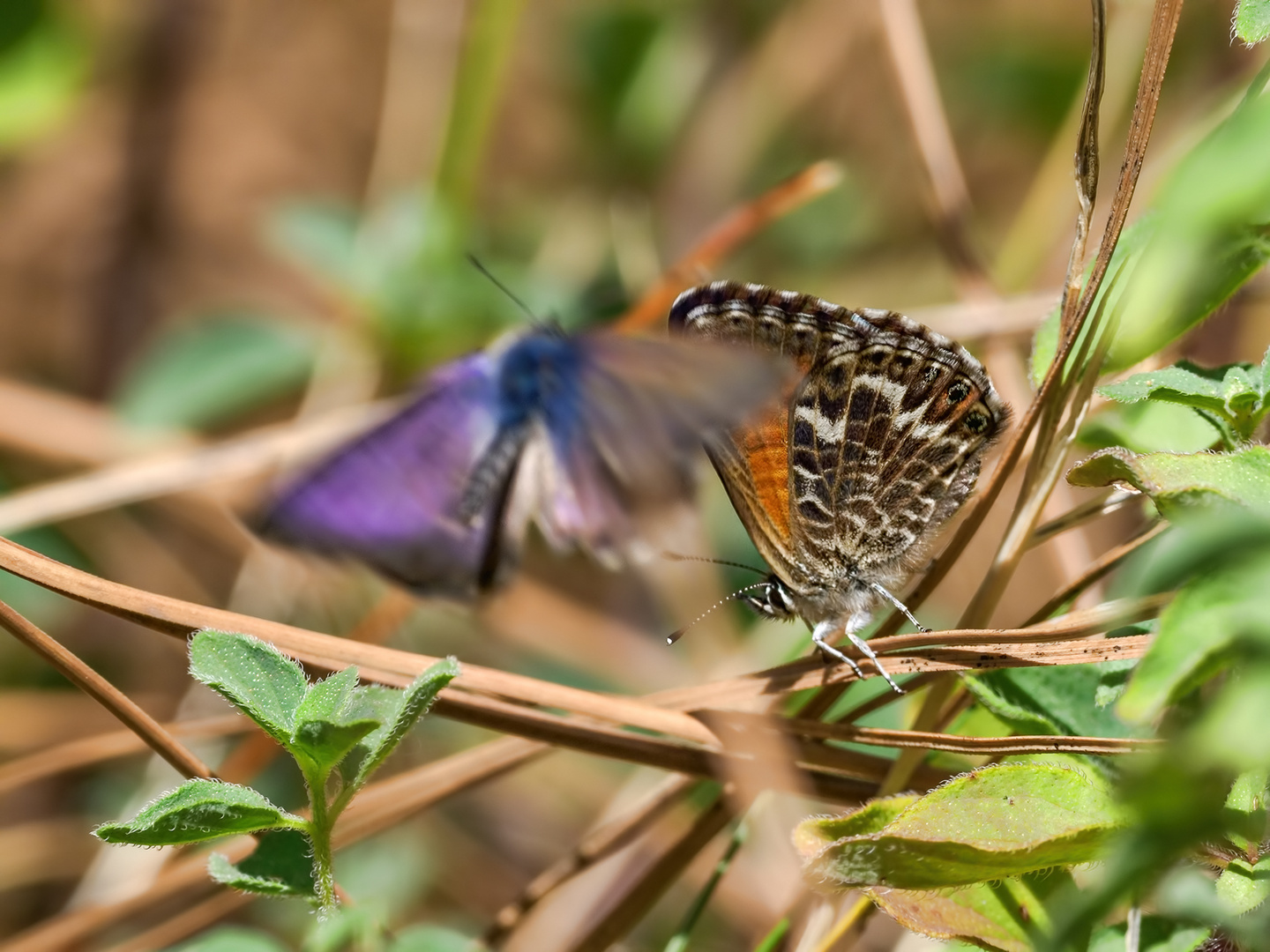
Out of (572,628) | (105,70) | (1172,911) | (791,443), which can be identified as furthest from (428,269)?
(1172,911)

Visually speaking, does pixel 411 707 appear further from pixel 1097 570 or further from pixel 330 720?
pixel 1097 570

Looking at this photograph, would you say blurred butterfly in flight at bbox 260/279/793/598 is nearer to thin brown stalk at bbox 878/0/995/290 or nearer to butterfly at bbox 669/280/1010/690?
butterfly at bbox 669/280/1010/690

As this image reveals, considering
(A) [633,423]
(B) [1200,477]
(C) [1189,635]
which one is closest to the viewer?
(C) [1189,635]

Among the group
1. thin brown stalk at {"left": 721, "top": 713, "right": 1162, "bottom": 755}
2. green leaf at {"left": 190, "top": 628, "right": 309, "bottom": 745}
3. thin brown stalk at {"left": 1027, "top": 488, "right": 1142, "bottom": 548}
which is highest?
green leaf at {"left": 190, "top": 628, "right": 309, "bottom": 745}

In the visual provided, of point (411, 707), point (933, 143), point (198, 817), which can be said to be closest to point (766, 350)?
point (411, 707)

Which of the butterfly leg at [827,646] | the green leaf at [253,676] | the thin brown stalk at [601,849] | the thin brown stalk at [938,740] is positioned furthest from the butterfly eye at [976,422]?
the green leaf at [253,676]

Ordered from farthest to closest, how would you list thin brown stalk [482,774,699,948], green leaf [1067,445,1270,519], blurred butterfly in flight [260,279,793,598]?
blurred butterfly in flight [260,279,793,598], thin brown stalk [482,774,699,948], green leaf [1067,445,1270,519]

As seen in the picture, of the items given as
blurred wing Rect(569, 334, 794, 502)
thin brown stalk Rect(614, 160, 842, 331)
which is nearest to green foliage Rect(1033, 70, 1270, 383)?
blurred wing Rect(569, 334, 794, 502)

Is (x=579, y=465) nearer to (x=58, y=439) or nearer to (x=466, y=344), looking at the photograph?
(x=466, y=344)
